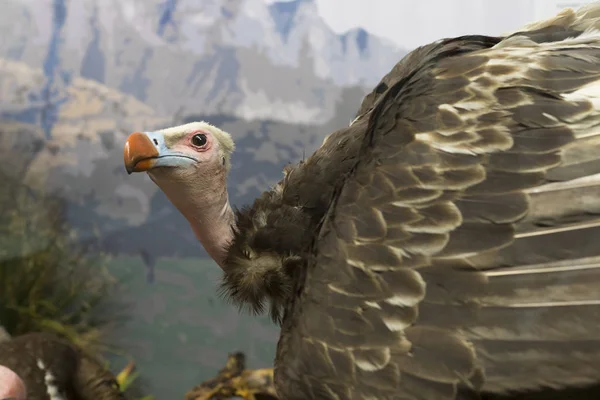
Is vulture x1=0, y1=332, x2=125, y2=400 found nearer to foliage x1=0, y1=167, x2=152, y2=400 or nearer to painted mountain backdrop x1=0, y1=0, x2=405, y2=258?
foliage x1=0, y1=167, x2=152, y2=400

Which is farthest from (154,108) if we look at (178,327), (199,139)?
(199,139)

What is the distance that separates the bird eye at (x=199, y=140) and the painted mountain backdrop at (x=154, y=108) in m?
1.50

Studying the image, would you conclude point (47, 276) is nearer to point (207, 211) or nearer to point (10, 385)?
point (10, 385)

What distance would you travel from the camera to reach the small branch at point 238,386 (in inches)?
88.0

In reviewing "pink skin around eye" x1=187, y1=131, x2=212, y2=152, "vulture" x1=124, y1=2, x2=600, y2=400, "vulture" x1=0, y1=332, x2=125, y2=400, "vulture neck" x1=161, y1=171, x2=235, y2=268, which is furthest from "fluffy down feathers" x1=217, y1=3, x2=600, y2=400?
"vulture" x1=0, y1=332, x2=125, y2=400

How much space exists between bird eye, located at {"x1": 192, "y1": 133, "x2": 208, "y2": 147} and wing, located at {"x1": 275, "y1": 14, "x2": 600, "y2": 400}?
0.50 meters

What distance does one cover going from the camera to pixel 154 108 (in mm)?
2957

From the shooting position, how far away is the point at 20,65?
9.93ft

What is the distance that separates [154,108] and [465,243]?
2449 millimetres

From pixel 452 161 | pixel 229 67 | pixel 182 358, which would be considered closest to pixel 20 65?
pixel 229 67

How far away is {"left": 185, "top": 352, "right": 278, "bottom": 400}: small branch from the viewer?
88.0 inches

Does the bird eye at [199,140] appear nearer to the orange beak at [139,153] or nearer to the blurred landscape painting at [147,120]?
the orange beak at [139,153]

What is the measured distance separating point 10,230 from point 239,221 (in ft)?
6.98

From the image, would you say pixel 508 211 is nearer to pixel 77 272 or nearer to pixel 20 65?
pixel 77 272
